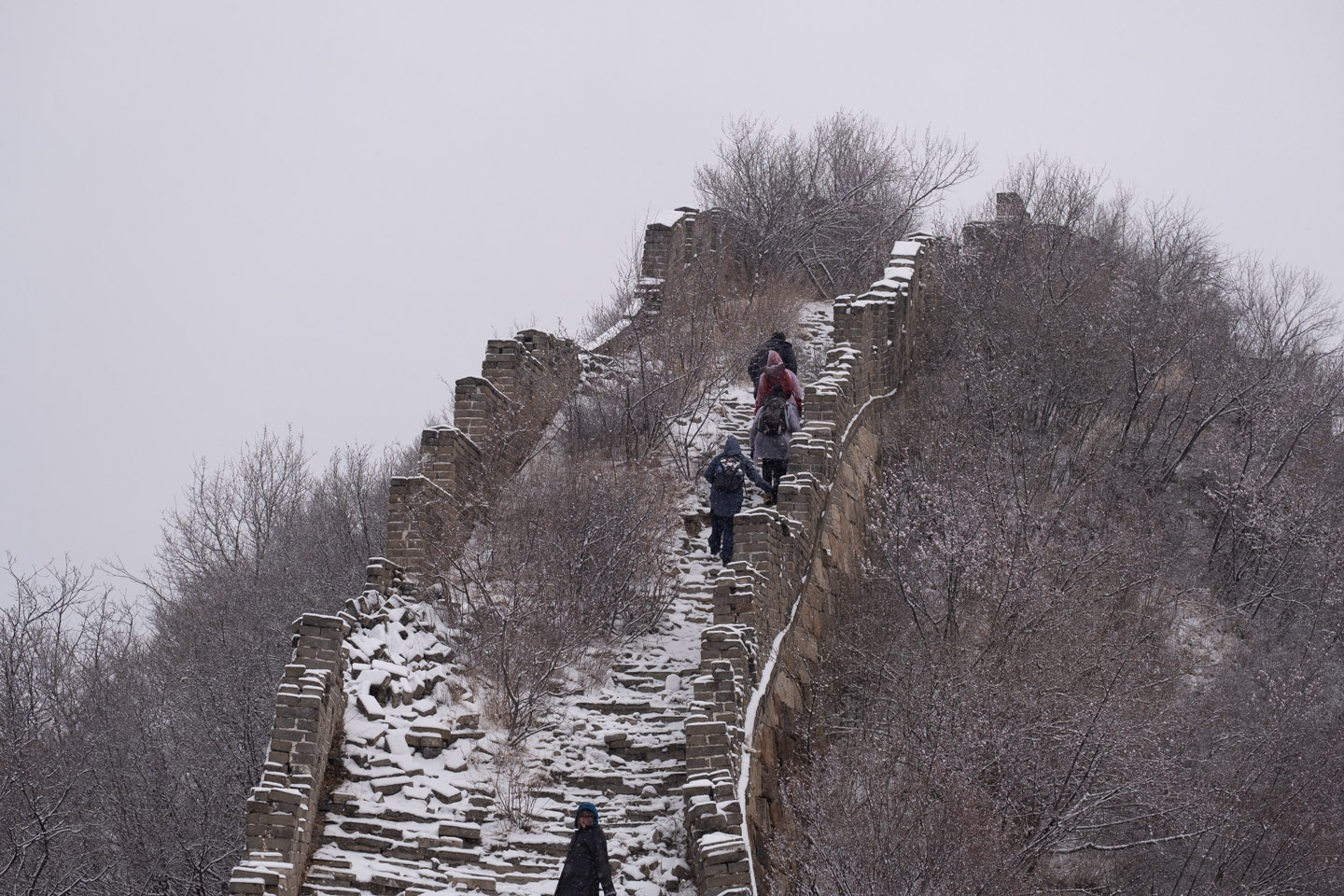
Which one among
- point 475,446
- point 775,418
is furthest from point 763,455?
point 475,446

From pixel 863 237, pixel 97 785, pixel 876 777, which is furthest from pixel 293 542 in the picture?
pixel 876 777

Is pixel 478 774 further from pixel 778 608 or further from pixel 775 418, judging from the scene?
pixel 775 418

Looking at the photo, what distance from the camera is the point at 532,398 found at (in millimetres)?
23047

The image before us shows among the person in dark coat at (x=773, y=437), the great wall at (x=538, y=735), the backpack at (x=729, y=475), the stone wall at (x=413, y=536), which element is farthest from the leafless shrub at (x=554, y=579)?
the person in dark coat at (x=773, y=437)

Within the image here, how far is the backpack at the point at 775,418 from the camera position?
67.9ft

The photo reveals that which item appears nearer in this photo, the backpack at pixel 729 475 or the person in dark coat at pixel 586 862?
the person in dark coat at pixel 586 862

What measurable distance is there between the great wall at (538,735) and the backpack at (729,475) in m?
0.57

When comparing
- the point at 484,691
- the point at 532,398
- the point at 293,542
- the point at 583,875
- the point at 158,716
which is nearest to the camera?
the point at 583,875

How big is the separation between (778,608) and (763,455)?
8.59ft

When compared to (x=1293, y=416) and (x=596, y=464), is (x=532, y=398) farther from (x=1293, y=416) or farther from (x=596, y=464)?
(x=1293, y=416)

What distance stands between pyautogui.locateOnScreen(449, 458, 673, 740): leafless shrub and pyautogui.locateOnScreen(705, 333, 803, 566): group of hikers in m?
0.87

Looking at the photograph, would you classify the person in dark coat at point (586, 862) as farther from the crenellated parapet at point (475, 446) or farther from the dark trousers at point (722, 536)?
the dark trousers at point (722, 536)

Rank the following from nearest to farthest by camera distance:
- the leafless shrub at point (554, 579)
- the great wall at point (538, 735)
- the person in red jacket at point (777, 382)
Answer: the great wall at point (538, 735)
the leafless shrub at point (554, 579)
the person in red jacket at point (777, 382)

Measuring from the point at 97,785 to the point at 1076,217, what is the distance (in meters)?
19.7
